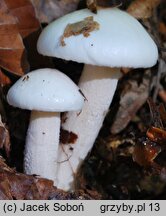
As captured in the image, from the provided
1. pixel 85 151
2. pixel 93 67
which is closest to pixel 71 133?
pixel 85 151

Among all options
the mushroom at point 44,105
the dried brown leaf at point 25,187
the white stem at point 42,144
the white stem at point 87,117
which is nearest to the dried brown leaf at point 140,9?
the white stem at point 87,117

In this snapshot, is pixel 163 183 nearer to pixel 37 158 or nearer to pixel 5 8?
pixel 37 158

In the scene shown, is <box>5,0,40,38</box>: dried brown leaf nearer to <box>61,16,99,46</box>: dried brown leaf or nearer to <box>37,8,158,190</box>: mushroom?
<box>37,8,158,190</box>: mushroom

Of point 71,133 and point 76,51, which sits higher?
point 76,51

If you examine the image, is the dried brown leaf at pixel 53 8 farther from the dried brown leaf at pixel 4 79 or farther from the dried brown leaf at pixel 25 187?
the dried brown leaf at pixel 25 187

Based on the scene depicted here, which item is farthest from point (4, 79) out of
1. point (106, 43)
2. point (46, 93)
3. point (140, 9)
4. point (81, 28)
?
point (140, 9)

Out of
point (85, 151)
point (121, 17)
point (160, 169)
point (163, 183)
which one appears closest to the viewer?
point (121, 17)

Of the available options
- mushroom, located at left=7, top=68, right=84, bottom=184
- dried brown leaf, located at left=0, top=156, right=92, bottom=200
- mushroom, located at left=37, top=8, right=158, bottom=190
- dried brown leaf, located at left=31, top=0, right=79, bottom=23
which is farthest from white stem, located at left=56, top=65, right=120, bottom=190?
dried brown leaf, located at left=31, top=0, right=79, bottom=23
